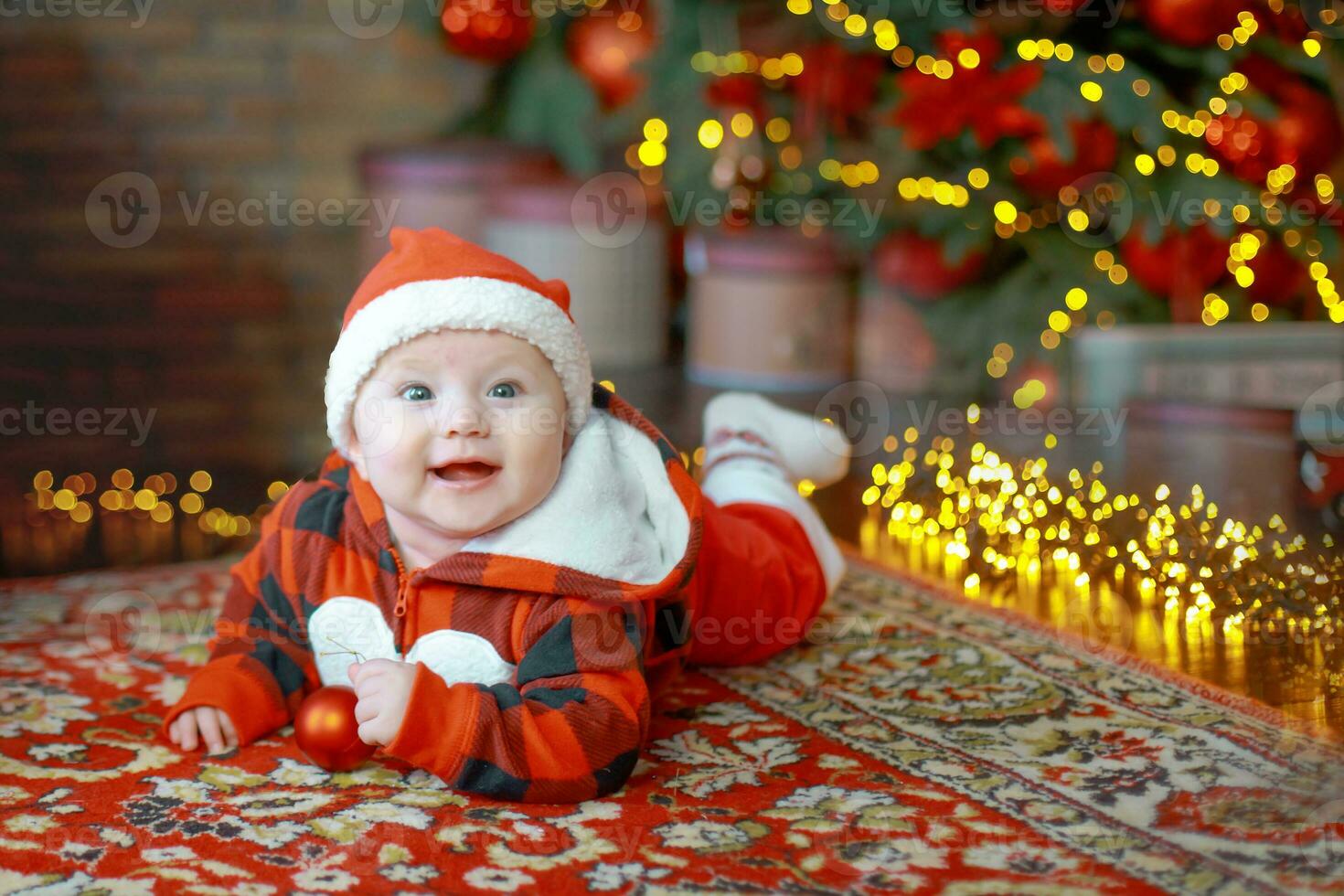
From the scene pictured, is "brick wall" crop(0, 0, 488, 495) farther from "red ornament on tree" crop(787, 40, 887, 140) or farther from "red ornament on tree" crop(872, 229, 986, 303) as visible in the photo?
"red ornament on tree" crop(872, 229, 986, 303)

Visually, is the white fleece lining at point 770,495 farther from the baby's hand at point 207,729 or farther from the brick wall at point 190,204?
the brick wall at point 190,204

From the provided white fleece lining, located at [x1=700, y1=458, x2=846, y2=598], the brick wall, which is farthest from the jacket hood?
the brick wall

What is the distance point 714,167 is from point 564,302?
54.0 inches

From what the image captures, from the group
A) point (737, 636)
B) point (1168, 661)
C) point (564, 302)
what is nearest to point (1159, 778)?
point (1168, 661)

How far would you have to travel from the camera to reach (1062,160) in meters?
2.02

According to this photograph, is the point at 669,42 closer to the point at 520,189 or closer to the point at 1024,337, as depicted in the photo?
the point at 520,189

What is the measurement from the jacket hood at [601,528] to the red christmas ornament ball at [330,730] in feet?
0.36

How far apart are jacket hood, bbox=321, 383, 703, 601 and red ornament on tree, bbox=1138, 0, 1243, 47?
1.31 m

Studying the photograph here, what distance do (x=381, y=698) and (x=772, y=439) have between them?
2.09 ft

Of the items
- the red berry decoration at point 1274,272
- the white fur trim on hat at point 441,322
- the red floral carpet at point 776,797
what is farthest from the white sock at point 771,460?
the red berry decoration at point 1274,272

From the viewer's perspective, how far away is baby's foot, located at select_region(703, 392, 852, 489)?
4.67 ft

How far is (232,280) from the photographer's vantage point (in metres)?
2.41

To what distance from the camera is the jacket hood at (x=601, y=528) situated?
3.28 ft

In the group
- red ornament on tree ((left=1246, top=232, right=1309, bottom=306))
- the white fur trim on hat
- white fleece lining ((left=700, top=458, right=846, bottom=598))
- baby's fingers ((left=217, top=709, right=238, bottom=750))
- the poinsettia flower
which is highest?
the poinsettia flower
